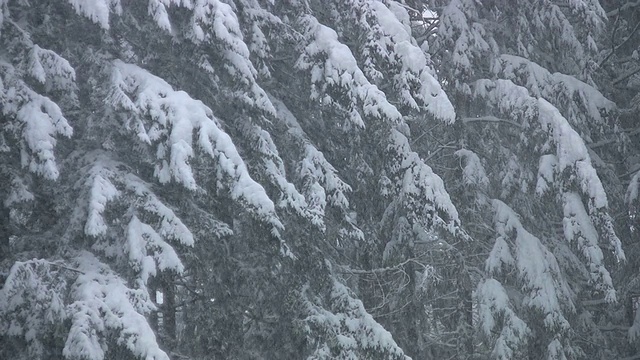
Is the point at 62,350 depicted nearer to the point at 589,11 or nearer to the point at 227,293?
the point at 227,293

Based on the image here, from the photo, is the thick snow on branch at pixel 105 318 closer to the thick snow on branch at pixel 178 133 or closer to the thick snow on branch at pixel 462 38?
the thick snow on branch at pixel 178 133

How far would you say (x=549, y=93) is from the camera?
12375 mm

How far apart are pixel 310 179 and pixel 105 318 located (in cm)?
344

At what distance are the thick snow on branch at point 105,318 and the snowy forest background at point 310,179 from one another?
0.06ft

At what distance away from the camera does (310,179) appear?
379 inches

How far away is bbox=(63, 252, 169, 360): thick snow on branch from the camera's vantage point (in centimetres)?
668

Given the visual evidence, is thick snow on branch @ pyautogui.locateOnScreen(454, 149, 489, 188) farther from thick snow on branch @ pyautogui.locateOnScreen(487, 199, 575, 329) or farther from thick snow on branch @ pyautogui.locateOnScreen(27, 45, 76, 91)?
thick snow on branch @ pyautogui.locateOnScreen(27, 45, 76, 91)

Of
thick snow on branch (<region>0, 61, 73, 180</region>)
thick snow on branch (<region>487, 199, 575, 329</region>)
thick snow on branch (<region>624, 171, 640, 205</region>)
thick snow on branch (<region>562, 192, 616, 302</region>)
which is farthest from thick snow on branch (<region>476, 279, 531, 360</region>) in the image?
thick snow on branch (<region>0, 61, 73, 180</region>)

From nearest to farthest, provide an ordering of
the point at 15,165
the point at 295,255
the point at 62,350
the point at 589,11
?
the point at 62,350
the point at 15,165
the point at 295,255
the point at 589,11

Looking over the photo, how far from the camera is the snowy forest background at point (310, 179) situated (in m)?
7.53

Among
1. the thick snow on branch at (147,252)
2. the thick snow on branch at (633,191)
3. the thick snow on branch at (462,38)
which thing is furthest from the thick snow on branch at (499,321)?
the thick snow on branch at (147,252)

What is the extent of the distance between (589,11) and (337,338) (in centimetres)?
675

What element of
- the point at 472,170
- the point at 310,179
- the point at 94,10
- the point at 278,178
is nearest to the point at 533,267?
the point at 472,170

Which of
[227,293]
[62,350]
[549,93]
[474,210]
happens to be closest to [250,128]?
[227,293]
